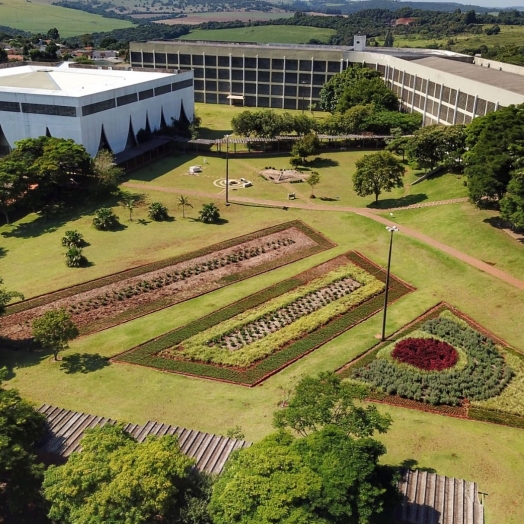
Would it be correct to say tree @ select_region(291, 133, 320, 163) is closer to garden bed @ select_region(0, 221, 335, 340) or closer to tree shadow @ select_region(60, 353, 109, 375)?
garden bed @ select_region(0, 221, 335, 340)

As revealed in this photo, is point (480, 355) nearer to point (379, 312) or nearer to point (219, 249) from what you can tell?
point (379, 312)

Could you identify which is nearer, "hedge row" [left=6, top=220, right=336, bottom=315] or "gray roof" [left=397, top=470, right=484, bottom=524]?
"gray roof" [left=397, top=470, right=484, bottom=524]

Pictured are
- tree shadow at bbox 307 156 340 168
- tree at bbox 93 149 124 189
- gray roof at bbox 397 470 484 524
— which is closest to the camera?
gray roof at bbox 397 470 484 524

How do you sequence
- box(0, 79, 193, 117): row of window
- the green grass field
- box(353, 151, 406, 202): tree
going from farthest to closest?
box(0, 79, 193, 117): row of window → box(353, 151, 406, 202): tree → the green grass field

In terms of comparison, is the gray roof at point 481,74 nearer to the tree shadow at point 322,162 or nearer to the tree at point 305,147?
the tree shadow at point 322,162

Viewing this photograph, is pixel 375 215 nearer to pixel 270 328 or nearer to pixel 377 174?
pixel 377 174

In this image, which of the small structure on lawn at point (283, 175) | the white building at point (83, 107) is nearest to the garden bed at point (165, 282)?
the small structure on lawn at point (283, 175)

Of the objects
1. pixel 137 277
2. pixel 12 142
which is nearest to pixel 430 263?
pixel 137 277

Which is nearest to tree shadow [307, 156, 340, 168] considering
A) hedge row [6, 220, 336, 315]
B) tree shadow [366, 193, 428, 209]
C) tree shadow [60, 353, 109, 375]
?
tree shadow [366, 193, 428, 209]
